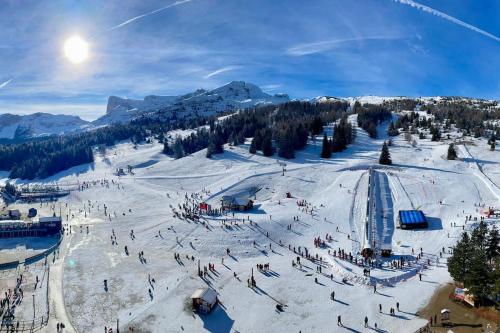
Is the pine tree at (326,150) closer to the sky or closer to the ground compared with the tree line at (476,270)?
closer to the sky

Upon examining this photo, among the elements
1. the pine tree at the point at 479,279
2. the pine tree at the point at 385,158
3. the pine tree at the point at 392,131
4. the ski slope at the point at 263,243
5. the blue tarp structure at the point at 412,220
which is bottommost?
the ski slope at the point at 263,243

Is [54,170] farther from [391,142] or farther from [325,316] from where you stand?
[325,316]

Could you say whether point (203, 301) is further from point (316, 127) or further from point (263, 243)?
point (316, 127)

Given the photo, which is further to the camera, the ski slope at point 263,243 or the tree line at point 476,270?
the ski slope at point 263,243

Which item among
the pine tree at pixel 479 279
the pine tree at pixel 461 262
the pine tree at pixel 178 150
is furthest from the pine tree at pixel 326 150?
the pine tree at pixel 479 279

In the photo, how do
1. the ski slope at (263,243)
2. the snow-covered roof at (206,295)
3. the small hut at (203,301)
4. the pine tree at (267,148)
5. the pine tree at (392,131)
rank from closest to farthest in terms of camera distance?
the ski slope at (263,243) < the small hut at (203,301) < the snow-covered roof at (206,295) < the pine tree at (267,148) < the pine tree at (392,131)

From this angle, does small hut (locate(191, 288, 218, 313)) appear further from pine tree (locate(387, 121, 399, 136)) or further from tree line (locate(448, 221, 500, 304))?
pine tree (locate(387, 121, 399, 136))

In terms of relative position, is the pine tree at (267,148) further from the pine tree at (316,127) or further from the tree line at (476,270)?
the tree line at (476,270)

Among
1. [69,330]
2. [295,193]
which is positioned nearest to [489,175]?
[295,193]

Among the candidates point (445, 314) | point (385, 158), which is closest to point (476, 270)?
point (445, 314)
